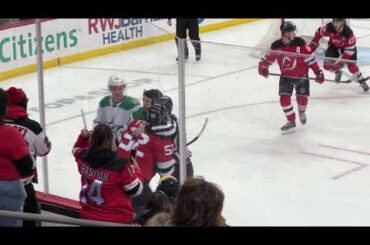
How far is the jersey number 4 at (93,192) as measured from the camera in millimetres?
3619

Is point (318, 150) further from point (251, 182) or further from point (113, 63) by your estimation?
point (113, 63)

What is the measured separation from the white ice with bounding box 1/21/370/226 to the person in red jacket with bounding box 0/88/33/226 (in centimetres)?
102

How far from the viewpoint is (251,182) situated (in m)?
4.73

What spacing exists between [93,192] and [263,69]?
6.50 feet

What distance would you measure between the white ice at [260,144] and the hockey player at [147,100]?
109mm

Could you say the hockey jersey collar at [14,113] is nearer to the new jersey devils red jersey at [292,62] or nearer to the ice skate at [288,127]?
the new jersey devils red jersey at [292,62]

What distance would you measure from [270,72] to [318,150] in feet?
2.27

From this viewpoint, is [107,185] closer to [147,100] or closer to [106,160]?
[106,160]

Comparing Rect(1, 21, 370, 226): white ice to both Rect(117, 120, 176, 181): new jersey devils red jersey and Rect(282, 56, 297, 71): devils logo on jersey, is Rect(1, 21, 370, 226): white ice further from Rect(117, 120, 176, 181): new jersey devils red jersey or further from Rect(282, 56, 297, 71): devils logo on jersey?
Rect(282, 56, 297, 71): devils logo on jersey

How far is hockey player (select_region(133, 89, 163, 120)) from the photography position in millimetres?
4219

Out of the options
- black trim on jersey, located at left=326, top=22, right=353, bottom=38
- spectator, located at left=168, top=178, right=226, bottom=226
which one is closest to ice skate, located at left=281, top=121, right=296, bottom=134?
black trim on jersey, located at left=326, top=22, right=353, bottom=38
